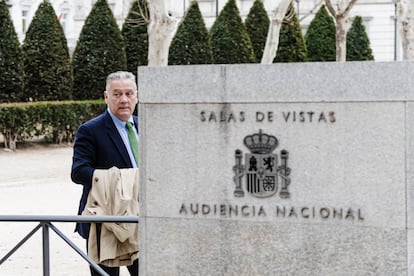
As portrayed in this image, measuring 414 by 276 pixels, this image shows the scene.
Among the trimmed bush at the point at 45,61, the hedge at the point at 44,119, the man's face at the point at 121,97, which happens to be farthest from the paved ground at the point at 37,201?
the man's face at the point at 121,97

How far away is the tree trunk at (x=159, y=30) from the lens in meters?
23.6

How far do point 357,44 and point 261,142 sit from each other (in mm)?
36200

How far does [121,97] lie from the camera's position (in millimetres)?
6324

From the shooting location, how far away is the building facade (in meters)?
49.8

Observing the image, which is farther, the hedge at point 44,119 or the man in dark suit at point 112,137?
the hedge at point 44,119

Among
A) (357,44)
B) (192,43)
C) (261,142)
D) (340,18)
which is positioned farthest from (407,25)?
(261,142)

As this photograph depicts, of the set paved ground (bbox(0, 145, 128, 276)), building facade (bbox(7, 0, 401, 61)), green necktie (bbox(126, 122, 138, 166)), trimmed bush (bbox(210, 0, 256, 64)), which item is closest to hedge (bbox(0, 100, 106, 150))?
paved ground (bbox(0, 145, 128, 276))

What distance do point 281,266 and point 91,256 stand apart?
1.55 metres

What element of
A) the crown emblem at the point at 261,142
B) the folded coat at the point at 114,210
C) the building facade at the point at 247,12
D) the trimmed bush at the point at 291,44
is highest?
the building facade at the point at 247,12

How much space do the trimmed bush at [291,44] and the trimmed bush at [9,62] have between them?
38.4 feet

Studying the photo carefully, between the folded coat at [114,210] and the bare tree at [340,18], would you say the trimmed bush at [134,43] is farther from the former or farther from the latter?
the folded coat at [114,210]

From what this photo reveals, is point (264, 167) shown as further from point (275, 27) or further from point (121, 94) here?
point (275, 27)

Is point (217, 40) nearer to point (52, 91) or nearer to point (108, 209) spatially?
point (52, 91)

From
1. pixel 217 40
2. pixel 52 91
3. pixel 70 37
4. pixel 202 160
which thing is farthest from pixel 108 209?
pixel 70 37
